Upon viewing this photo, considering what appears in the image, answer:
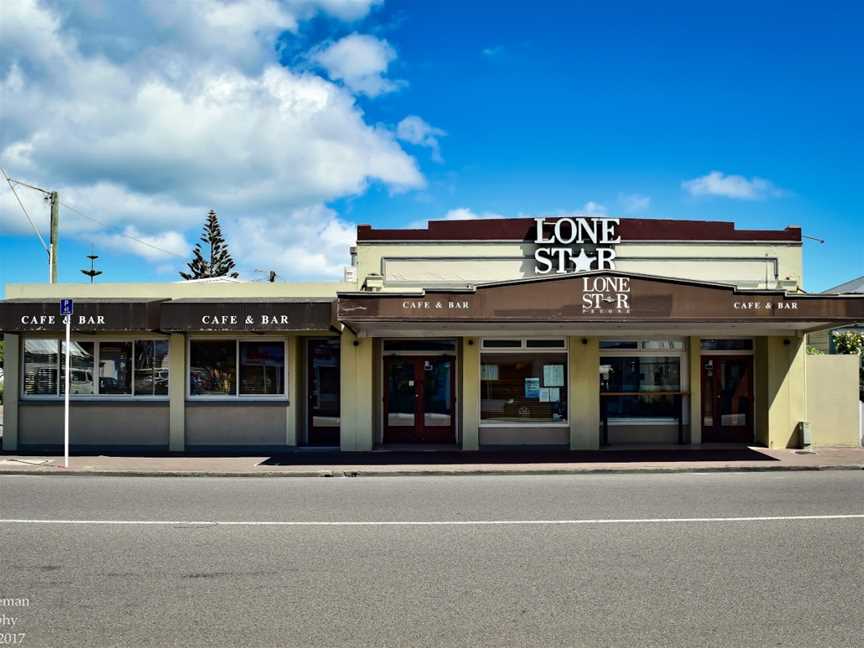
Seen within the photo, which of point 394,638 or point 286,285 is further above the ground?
point 286,285

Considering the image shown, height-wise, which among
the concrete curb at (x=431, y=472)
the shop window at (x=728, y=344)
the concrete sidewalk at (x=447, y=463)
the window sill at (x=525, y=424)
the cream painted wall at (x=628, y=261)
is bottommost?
the concrete curb at (x=431, y=472)

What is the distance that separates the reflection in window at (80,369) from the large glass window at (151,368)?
44.5 inches

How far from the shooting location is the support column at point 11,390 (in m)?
17.0

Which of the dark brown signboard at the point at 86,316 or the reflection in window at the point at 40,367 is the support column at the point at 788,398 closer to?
the dark brown signboard at the point at 86,316

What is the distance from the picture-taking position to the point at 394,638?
16.8 ft

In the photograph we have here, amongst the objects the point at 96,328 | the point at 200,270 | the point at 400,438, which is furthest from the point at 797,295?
the point at 200,270

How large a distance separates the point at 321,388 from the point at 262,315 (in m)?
3.06

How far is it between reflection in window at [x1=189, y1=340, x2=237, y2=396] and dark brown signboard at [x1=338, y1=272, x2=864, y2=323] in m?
4.30

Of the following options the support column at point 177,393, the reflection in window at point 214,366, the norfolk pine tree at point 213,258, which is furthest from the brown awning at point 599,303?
the norfolk pine tree at point 213,258

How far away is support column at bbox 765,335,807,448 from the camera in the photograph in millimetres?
16844

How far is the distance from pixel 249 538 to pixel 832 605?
5.73 metres

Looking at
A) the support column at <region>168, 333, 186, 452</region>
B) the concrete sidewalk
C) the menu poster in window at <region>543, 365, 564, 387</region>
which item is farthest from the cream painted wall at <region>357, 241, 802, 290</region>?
the support column at <region>168, 333, 186, 452</region>

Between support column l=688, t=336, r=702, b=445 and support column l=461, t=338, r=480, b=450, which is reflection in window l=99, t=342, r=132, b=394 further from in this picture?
support column l=688, t=336, r=702, b=445

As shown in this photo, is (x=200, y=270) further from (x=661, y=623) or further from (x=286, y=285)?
(x=661, y=623)
